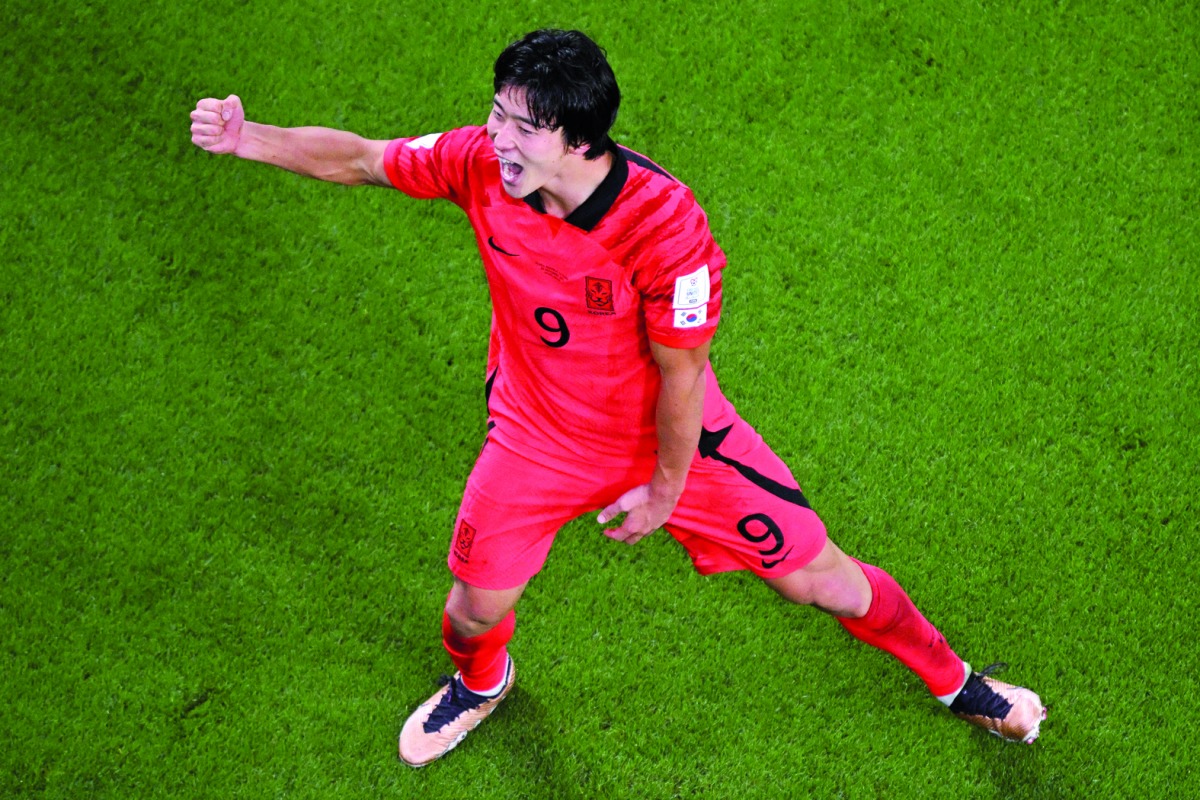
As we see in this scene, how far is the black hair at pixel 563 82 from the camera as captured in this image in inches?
94.9

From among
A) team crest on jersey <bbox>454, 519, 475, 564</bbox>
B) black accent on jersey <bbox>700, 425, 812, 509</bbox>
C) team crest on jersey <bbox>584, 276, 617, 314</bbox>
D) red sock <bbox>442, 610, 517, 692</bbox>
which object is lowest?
red sock <bbox>442, 610, 517, 692</bbox>

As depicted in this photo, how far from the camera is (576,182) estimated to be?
8.42ft

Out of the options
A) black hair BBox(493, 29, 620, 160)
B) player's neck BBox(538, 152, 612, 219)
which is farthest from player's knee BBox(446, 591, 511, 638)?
→ black hair BBox(493, 29, 620, 160)

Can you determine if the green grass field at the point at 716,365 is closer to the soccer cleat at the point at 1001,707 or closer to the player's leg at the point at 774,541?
the soccer cleat at the point at 1001,707

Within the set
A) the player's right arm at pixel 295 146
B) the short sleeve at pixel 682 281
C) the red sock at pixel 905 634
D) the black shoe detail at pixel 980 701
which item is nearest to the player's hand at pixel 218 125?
the player's right arm at pixel 295 146

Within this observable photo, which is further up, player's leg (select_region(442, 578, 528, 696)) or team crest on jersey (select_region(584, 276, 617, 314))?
team crest on jersey (select_region(584, 276, 617, 314))

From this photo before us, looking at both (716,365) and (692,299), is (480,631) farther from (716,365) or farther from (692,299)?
(716,365)

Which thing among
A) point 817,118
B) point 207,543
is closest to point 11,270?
point 207,543

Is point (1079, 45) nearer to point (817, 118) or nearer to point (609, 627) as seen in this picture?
point (817, 118)

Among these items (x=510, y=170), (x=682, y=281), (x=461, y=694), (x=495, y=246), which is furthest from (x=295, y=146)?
(x=461, y=694)

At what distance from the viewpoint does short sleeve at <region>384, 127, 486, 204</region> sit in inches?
111

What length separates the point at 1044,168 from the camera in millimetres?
4574

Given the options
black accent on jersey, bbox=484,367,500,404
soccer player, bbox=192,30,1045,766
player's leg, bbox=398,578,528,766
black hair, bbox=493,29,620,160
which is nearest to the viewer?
black hair, bbox=493,29,620,160

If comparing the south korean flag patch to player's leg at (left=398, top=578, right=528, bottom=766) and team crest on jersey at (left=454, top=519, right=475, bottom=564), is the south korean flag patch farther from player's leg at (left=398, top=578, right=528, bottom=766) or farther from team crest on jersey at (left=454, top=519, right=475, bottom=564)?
player's leg at (left=398, top=578, right=528, bottom=766)
